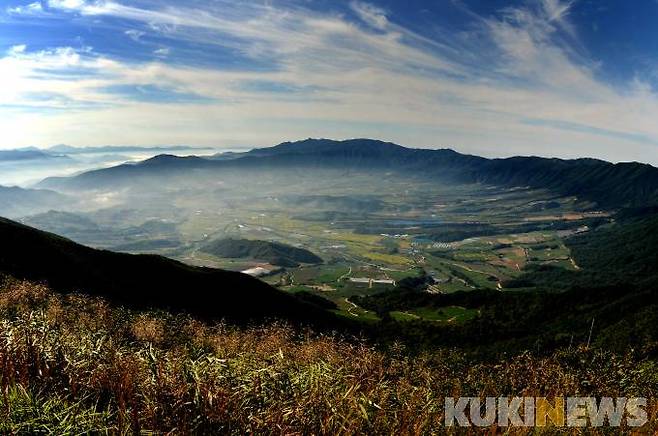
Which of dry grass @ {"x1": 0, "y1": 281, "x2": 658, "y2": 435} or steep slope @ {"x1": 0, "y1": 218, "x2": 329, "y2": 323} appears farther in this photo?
steep slope @ {"x1": 0, "y1": 218, "x2": 329, "y2": 323}

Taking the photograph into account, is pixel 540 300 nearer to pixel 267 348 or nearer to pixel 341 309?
pixel 341 309

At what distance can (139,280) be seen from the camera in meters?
81.9

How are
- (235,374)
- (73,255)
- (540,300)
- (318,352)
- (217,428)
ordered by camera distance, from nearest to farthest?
(217,428), (235,374), (318,352), (73,255), (540,300)

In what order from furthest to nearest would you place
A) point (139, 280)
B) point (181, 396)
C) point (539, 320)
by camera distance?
point (539, 320) < point (139, 280) < point (181, 396)

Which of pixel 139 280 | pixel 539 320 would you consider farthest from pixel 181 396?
pixel 539 320

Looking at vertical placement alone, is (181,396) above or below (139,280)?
above

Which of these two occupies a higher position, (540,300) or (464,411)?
(464,411)

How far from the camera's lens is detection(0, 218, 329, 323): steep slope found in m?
61.6

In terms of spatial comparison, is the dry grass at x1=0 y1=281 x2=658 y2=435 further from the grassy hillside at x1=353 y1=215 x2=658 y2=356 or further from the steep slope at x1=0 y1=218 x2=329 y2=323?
the grassy hillside at x1=353 y1=215 x2=658 y2=356

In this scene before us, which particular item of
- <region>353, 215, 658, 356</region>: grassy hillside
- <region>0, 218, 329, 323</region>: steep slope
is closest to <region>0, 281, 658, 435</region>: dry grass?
<region>0, 218, 329, 323</region>: steep slope

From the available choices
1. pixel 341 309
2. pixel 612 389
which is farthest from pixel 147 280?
pixel 341 309

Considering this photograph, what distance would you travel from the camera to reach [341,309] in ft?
550

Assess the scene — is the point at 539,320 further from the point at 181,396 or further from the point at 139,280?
the point at 181,396

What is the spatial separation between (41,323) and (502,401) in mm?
12285
